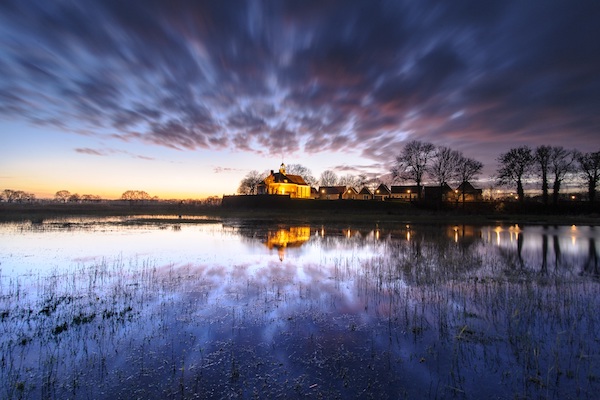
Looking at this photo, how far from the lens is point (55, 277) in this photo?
1310 cm

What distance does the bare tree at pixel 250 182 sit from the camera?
128375mm

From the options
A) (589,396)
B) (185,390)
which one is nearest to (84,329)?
(185,390)

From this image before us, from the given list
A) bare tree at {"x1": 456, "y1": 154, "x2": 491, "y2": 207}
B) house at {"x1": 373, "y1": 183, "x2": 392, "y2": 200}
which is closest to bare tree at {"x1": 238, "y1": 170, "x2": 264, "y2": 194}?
house at {"x1": 373, "y1": 183, "x2": 392, "y2": 200}

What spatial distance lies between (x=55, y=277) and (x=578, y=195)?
115m

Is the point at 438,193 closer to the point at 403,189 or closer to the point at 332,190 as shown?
the point at 403,189

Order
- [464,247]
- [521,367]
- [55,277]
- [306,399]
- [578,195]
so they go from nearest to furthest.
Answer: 1. [306,399]
2. [521,367]
3. [55,277]
4. [464,247]
5. [578,195]

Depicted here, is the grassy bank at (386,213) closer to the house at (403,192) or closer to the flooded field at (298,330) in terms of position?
the flooded field at (298,330)

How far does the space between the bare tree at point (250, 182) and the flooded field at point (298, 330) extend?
112 m

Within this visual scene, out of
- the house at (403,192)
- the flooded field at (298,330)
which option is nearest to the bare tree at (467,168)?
the house at (403,192)

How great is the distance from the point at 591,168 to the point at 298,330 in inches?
3164

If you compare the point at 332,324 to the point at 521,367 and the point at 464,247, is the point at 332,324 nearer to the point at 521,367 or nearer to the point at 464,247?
the point at 521,367

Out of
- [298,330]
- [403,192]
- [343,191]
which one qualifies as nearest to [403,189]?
[403,192]

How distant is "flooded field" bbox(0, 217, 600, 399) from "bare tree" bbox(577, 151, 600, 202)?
6183 cm

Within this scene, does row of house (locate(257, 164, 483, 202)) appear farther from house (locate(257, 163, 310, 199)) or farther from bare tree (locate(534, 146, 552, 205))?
bare tree (locate(534, 146, 552, 205))
